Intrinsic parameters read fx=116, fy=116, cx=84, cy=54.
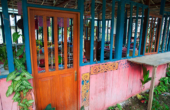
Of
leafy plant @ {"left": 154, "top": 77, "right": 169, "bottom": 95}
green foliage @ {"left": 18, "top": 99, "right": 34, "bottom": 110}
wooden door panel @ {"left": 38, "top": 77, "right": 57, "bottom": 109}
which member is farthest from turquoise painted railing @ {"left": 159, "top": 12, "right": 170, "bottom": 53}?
green foliage @ {"left": 18, "top": 99, "right": 34, "bottom": 110}

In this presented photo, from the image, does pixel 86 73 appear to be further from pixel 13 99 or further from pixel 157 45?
pixel 157 45

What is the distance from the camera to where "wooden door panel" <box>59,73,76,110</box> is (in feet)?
8.35

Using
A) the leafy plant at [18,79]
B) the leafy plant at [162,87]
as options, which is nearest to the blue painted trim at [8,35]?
the leafy plant at [18,79]

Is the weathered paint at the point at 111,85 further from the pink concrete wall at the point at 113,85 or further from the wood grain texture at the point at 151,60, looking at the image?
the wood grain texture at the point at 151,60

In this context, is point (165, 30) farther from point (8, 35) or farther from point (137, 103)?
point (8, 35)

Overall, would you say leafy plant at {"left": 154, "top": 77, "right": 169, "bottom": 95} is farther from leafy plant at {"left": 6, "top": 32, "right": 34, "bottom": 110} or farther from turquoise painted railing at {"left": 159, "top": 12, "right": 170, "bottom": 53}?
leafy plant at {"left": 6, "top": 32, "right": 34, "bottom": 110}

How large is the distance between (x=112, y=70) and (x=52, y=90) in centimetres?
172

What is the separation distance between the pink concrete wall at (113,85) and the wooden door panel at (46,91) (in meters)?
0.68

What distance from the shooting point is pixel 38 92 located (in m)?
2.27

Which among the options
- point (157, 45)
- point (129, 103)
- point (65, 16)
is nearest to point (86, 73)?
point (65, 16)

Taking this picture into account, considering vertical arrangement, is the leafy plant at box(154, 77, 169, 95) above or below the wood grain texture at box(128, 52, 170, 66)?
below

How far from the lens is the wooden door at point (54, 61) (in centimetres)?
214

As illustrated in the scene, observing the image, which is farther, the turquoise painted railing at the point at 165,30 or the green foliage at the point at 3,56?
the turquoise painted railing at the point at 165,30

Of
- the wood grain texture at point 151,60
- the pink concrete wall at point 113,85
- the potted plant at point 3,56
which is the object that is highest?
the potted plant at point 3,56
